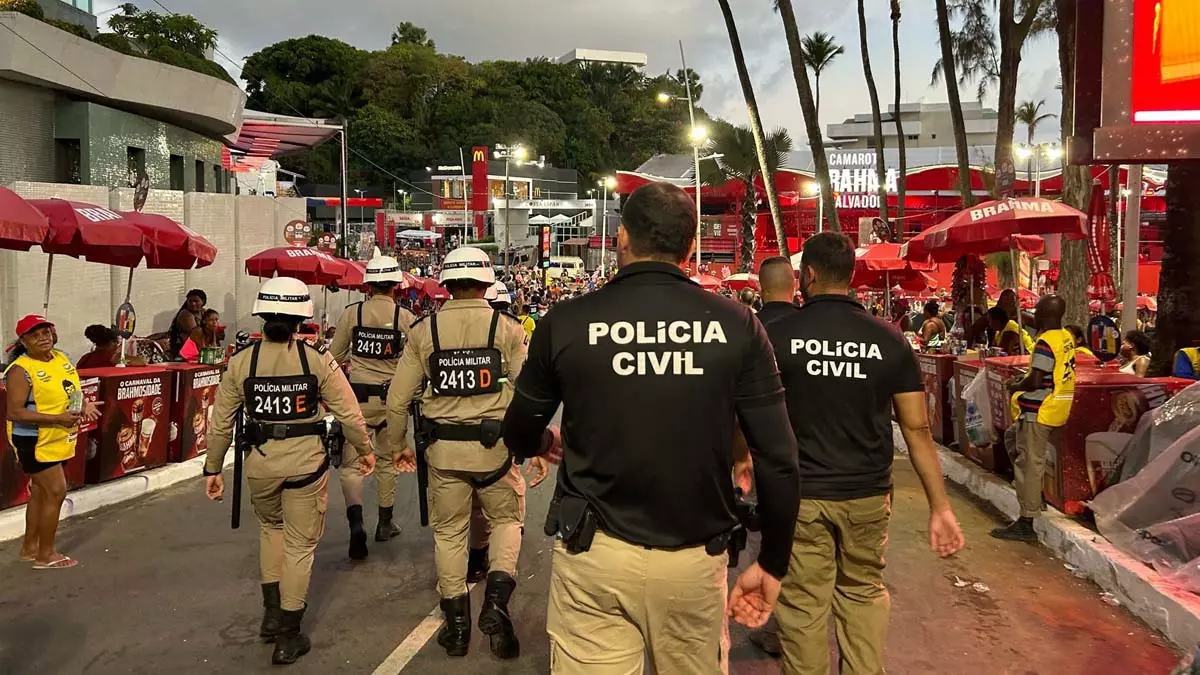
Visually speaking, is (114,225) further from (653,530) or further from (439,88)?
(439,88)

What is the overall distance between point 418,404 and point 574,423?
3.17 metres

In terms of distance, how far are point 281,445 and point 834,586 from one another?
9.41ft

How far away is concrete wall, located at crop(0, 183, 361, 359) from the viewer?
13328mm

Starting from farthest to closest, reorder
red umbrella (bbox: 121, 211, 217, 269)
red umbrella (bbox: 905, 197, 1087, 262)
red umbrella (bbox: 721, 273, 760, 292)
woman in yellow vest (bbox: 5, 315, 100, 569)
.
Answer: red umbrella (bbox: 721, 273, 760, 292), red umbrella (bbox: 905, 197, 1087, 262), red umbrella (bbox: 121, 211, 217, 269), woman in yellow vest (bbox: 5, 315, 100, 569)

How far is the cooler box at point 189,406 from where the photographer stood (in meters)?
9.25

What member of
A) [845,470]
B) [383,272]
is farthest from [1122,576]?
[383,272]

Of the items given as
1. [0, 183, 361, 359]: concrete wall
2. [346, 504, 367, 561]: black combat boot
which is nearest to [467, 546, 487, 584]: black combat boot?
[346, 504, 367, 561]: black combat boot

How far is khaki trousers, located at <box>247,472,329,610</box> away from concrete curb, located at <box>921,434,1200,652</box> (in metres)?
4.54

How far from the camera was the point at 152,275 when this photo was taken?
16.5 metres

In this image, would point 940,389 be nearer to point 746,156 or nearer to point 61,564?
point 61,564

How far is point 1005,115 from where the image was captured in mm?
17766

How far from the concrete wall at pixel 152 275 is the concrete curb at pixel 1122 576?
1344cm

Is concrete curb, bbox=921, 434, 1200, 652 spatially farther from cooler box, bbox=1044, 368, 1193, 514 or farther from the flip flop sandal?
the flip flop sandal

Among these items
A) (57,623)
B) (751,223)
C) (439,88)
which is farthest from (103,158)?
(439,88)
